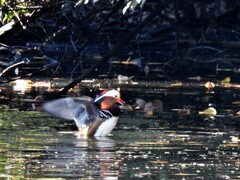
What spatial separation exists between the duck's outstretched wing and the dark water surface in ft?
0.64

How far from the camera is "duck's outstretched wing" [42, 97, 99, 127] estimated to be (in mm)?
12906

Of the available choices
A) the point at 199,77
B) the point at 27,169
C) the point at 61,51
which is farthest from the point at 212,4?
the point at 27,169

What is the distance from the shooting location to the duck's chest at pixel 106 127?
41.4 feet

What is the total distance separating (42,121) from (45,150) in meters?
2.41

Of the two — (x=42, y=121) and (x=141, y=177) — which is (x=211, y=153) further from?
(x=42, y=121)

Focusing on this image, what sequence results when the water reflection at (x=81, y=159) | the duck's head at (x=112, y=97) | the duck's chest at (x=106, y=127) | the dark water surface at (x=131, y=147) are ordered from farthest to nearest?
the duck's head at (x=112, y=97) → the duck's chest at (x=106, y=127) → the dark water surface at (x=131, y=147) → the water reflection at (x=81, y=159)

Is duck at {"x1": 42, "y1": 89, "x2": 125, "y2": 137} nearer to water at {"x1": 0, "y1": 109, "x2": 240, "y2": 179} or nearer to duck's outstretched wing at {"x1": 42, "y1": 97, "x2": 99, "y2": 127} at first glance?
duck's outstretched wing at {"x1": 42, "y1": 97, "x2": 99, "y2": 127}

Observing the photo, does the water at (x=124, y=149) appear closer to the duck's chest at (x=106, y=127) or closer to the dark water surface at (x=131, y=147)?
the dark water surface at (x=131, y=147)

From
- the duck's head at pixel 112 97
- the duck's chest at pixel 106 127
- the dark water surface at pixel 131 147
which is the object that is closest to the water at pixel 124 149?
the dark water surface at pixel 131 147

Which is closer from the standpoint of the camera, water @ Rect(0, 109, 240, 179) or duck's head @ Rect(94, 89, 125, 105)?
water @ Rect(0, 109, 240, 179)

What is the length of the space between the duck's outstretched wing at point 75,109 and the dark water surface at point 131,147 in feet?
0.64

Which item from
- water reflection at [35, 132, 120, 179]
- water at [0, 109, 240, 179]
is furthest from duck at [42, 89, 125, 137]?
water reflection at [35, 132, 120, 179]

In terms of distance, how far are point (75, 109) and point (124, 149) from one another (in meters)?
1.94

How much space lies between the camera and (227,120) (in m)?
13.8
